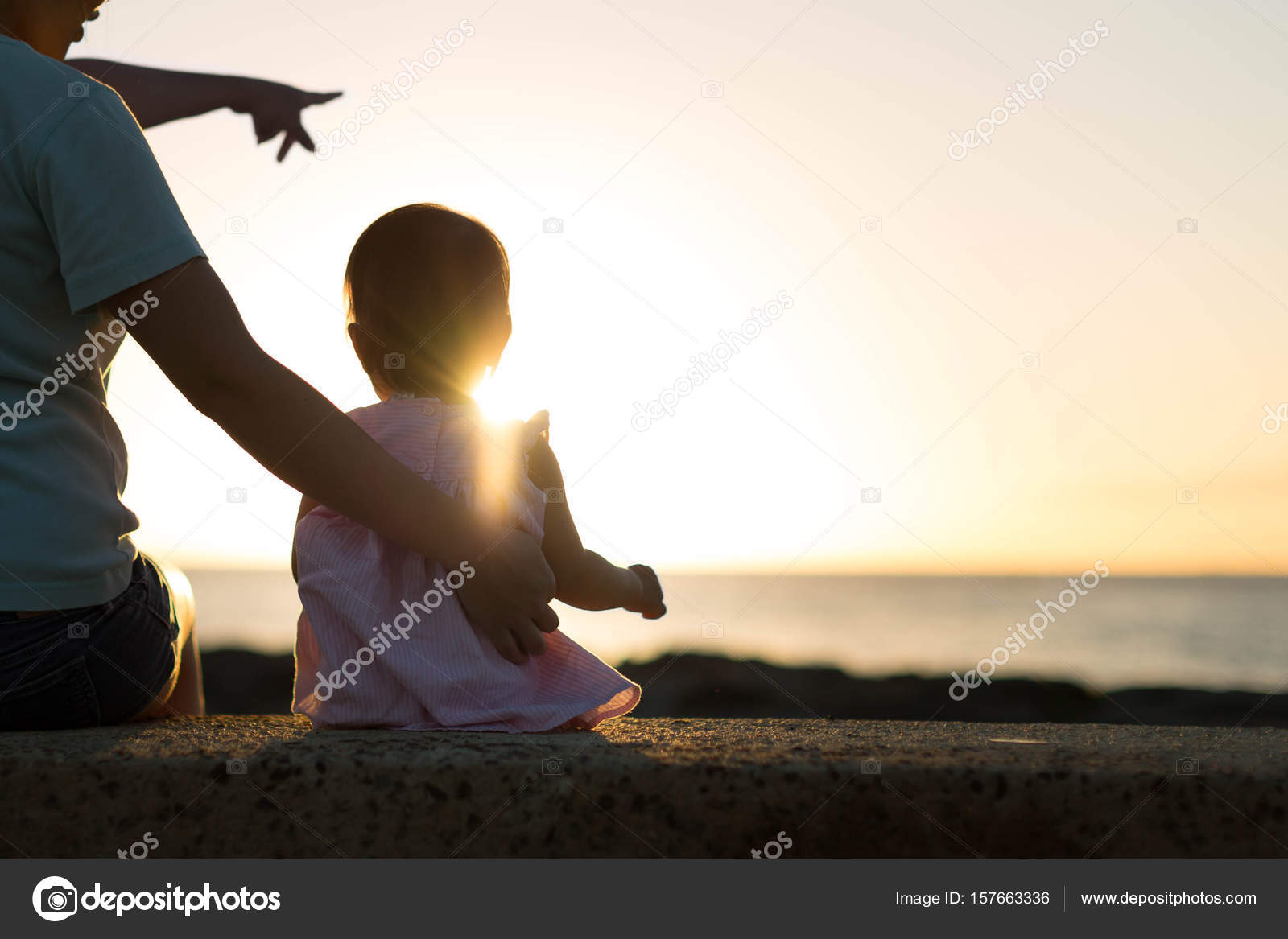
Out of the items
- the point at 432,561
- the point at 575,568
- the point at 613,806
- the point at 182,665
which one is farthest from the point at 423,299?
the point at 613,806

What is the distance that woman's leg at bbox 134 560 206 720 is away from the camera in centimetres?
179

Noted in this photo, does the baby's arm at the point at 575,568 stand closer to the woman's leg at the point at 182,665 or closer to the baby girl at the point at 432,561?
the baby girl at the point at 432,561

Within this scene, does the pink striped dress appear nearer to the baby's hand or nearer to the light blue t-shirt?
the baby's hand

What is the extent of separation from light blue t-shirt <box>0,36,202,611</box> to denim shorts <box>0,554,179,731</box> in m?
0.04

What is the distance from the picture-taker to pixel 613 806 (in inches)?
50.4

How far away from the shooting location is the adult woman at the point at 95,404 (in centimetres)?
137

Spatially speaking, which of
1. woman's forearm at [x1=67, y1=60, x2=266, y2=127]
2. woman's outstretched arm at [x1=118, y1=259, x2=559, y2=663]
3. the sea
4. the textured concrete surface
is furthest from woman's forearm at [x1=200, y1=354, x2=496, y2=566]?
the sea

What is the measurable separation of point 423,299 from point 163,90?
93 centimetres

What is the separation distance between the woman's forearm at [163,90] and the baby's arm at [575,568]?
4.11 ft
